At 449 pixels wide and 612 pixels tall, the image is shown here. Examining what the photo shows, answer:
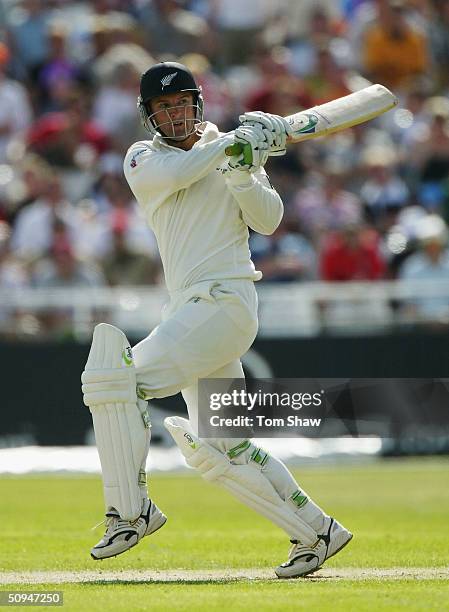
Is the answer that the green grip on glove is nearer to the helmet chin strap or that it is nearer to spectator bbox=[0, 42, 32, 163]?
the helmet chin strap

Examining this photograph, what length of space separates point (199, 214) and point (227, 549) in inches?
79.9

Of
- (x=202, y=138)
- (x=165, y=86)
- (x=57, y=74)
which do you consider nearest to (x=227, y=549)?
(x=202, y=138)

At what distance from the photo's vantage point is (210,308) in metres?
5.96

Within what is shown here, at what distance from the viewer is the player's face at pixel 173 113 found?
20.1 ft

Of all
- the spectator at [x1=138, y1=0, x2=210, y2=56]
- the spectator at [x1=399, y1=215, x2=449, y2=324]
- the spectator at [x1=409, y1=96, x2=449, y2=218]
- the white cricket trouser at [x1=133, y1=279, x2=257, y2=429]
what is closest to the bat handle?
the white cricket trouser at [x1=133, y1=279, x2=257, y2=429]

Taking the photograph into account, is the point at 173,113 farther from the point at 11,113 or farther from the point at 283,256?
the point at 11,113

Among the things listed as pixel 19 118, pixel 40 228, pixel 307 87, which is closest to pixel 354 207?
pixel 307 87

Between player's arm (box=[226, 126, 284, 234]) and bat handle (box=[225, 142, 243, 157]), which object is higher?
bat handle (box=[225, 142, 243, 157])

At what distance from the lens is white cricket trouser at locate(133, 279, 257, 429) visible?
5.90 metres

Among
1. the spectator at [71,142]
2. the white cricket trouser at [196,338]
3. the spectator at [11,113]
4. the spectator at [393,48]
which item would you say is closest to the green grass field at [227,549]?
the white cricket trouser at [196,338]

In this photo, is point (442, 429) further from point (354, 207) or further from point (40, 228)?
point (40, 228)

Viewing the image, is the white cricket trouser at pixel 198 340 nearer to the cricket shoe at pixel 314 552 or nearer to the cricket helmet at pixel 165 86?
the cricket shoe at pixel 314 552

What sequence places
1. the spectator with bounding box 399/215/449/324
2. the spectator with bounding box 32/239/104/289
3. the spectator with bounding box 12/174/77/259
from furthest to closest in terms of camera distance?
the spectator with bounding box 12/174/77/259, the spectator with bounding box 32/239/104/289, the spectator with bounding box 399/215/449/324

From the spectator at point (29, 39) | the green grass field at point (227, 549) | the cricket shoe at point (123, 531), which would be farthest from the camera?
the spectator at point (29, 39)
